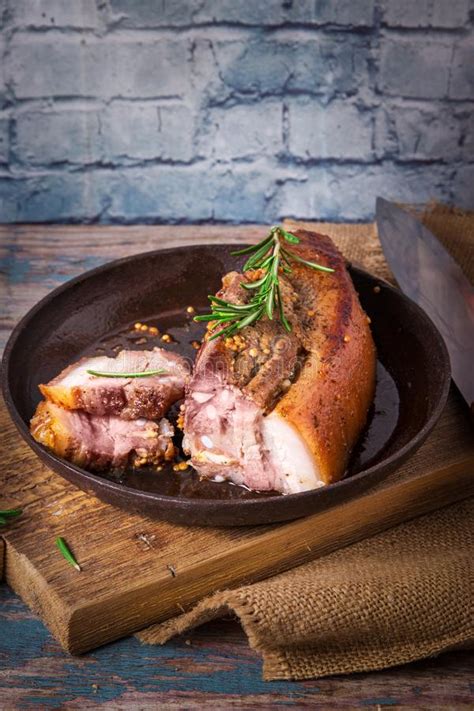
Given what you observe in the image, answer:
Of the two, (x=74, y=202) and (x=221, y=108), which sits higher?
(x=221, y=108)

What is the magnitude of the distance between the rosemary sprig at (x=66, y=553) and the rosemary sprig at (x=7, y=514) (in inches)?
4.6

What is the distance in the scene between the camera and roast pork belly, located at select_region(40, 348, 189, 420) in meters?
2.09

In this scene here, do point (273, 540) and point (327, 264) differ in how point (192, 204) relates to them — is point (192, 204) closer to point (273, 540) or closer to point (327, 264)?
point (327, 264)

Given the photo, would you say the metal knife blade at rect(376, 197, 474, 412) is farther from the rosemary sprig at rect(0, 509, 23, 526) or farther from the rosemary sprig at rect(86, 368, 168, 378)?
the rosemary sprig at rect(0, 509, 23, 526)

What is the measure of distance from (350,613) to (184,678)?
0.37 m

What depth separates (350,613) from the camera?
191cm

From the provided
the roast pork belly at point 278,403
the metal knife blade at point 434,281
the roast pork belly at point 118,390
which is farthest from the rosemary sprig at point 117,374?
the metal knife blade at point 434,281

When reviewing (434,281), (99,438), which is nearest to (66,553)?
(99,438)

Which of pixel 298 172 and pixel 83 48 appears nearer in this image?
pixel 83 48

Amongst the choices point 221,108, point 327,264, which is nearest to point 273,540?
point 327,264

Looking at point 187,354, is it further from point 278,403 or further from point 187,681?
point 187,681

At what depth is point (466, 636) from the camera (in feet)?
6.36

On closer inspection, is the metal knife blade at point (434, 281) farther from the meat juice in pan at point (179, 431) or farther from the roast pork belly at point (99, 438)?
the roast pork belly at point (99, 438)

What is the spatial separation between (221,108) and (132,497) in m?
1.96
